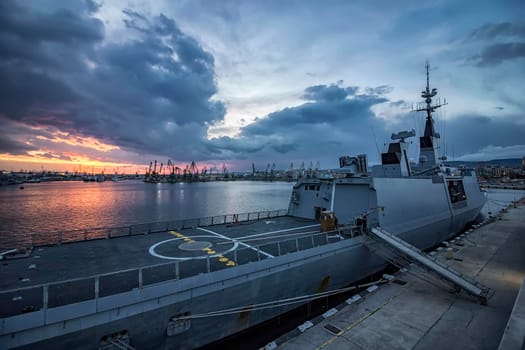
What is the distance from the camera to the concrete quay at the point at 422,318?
7.34 m

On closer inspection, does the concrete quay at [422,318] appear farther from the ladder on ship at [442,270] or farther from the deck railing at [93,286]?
the deck railing at [93,286]

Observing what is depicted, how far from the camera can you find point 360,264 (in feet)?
45.3

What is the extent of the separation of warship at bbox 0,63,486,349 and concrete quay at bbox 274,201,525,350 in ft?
6.78

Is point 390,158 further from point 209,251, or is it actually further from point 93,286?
point 93,286

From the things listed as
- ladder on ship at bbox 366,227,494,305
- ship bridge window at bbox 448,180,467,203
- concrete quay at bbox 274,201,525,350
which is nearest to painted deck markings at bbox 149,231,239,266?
concrete quay at bbox 274,201,525,350

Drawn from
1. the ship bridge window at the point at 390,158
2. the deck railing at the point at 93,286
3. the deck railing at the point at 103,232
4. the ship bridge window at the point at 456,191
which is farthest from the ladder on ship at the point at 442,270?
the ship bridge window at the point at 456,191

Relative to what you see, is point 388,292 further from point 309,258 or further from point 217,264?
point 217,264

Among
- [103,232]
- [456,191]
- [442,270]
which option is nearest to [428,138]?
[456,191]

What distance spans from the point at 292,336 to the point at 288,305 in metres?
3.04

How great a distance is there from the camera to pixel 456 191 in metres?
23.9

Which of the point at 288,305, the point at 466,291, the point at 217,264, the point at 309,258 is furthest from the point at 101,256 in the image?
the point at 466,291

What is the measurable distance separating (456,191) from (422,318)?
20037 millimetres

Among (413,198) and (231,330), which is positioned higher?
(413,198)

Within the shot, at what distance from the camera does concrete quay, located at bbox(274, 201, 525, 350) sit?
24.1 feet
